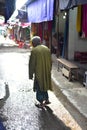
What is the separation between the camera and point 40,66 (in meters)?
9.25

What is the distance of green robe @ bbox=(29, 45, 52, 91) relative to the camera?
920 cm

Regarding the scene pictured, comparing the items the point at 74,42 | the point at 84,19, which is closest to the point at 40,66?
the point at 84,19

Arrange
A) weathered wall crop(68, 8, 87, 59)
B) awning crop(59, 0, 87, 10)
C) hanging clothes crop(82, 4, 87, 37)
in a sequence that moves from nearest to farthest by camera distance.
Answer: awning crop(59, 0, 87, 10) < hanging clothes crop(82, 4, 87, 37) < weathered wall crop(68, 8, 87, 59)

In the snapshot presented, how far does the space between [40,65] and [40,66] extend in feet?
0.09

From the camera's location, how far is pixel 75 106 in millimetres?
9047

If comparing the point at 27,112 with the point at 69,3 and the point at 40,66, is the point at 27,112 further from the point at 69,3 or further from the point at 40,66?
the point at 69,3

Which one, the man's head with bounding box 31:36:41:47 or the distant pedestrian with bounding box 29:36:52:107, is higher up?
the man's head with bounding box 31:36:41:47

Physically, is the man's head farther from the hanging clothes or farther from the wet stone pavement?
the hanging clothes

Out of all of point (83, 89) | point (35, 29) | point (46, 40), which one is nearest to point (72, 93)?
point (83, 89)

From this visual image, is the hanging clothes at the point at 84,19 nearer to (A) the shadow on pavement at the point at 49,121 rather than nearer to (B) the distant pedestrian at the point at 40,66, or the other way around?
(B) the distant pedestrian at the point at 40,66

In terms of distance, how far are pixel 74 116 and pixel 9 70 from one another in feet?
27.3

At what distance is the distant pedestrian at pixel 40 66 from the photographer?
920 centimetres

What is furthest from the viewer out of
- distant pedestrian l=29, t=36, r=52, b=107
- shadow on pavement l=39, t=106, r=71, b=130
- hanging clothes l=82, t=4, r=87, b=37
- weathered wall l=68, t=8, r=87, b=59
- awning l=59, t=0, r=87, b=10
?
weathered wall l=68, t=8, r=87, b=59

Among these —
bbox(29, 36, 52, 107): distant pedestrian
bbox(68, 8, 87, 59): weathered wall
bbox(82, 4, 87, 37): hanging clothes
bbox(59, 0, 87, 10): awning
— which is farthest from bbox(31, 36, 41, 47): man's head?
bbox(68, 8, 87, 59): weathered wall
